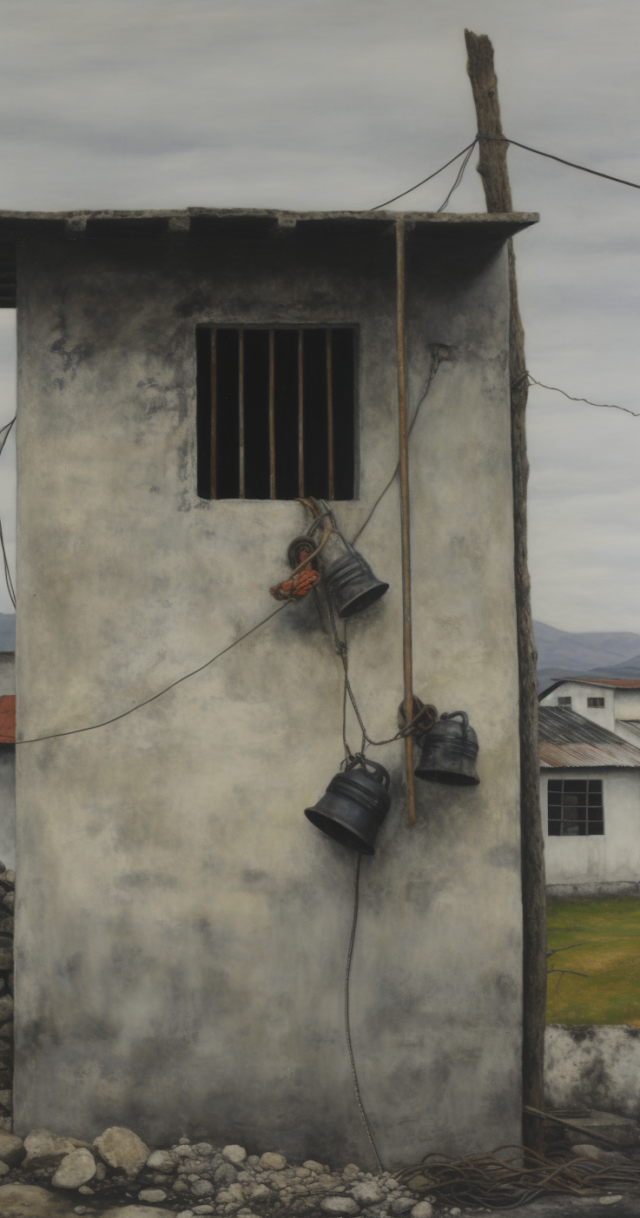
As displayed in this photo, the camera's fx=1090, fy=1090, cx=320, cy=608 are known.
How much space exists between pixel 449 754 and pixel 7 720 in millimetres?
13965

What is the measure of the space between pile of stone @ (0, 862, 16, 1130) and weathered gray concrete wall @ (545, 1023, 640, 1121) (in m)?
3.75

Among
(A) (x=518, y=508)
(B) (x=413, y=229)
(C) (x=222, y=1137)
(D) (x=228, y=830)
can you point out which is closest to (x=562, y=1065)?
(C) (x=222, y=1137)

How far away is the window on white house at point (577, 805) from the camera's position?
20891 mm

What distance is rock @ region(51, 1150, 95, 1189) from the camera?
20.8 feet

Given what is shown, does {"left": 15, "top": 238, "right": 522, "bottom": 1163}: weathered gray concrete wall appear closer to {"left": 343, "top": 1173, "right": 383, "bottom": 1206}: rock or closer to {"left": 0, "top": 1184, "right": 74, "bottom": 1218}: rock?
{"left": 343, "top": 1173, "right": 383, "bottom": 1206}: rock

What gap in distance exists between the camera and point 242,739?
703cm

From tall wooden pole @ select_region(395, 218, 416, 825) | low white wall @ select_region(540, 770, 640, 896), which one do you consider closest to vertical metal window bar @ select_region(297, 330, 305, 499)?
tall wooden pole @ select_region(395, 218, 416, 825)

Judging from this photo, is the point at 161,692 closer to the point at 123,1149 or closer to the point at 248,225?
the point at 123,1149

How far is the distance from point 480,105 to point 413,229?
5.46 feet

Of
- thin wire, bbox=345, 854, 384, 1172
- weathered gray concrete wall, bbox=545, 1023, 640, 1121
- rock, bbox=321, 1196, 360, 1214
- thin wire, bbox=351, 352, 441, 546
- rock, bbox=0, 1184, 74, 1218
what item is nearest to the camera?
rock, bbox=0, 1184, 74, 1218

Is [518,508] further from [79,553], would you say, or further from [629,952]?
[629,952]

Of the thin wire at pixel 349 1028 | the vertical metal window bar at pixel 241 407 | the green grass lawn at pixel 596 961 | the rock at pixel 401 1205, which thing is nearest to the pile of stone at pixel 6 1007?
the thin wire at pixel 349 1028

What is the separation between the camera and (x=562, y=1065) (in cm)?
788

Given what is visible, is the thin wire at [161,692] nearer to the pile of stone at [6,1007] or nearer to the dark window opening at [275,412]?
the dark window opening at [275,412]
